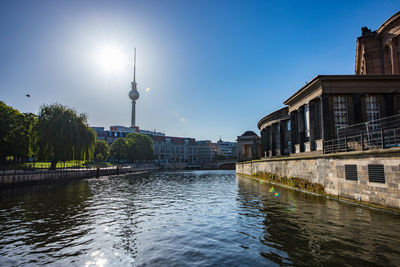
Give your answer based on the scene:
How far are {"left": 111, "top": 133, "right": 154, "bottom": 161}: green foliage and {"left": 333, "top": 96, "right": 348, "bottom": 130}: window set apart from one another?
81.3m

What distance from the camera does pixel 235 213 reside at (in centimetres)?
1254

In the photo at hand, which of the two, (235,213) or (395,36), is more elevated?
(395,36)

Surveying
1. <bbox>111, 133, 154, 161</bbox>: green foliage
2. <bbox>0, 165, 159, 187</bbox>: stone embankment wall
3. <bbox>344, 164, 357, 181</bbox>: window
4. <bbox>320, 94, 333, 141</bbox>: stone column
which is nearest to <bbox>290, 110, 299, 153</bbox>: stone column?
<bbox>320, 94, 333, 141</bbox>: stone column

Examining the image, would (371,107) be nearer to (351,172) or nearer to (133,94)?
(351,172)

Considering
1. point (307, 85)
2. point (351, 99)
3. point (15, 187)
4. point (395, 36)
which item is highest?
point (395, 36)

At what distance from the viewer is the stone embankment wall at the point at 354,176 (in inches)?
450

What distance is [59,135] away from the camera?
36281 millimetres

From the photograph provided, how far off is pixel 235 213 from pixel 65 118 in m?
34.6

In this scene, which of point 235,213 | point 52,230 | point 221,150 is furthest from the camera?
point 221,150

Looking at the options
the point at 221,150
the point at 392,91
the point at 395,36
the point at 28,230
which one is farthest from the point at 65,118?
the point at 221,150

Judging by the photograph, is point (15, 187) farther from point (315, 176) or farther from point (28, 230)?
point (315, 176)

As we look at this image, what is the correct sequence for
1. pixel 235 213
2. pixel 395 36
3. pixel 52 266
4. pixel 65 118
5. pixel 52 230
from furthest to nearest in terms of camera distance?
1. pixel 65 118
2. pixel 395 36
3. pixel 235 213
4. pixel 52 230
5. pixel 52 266

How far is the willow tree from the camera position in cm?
3541

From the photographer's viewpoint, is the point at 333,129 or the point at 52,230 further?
the point at 333,129
